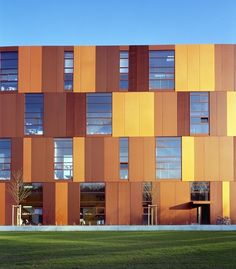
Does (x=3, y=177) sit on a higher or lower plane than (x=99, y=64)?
lower

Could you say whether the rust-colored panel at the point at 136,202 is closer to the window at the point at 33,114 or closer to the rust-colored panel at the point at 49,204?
the rust-colored panel at the point at 49,204

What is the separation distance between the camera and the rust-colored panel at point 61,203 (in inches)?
1471

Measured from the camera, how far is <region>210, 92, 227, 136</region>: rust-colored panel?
3788 cm

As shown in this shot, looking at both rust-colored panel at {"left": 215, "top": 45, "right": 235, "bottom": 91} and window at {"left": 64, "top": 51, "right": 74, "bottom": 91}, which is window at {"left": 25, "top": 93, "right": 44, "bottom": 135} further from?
rust-colored panel at {"left": 215, "top": 45, "right": 235, "bottom": 91}

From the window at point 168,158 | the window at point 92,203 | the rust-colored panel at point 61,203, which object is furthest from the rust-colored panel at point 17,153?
the window at point 168,158

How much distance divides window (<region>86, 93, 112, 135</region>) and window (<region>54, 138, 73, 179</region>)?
1.78 m

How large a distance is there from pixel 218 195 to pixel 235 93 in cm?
709

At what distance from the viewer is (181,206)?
37.1 meters

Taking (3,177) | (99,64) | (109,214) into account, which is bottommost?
(109,214)

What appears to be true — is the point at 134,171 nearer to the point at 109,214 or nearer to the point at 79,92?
the point at 109,214

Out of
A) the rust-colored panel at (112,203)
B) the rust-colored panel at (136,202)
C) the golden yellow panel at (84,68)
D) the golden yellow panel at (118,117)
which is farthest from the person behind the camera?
the golden yellow panel at (84,68)

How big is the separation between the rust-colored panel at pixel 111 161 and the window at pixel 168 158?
2729 millimetres

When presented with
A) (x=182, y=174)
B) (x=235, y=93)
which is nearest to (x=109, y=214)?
(x=182, y=174)

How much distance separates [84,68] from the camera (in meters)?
38.5
